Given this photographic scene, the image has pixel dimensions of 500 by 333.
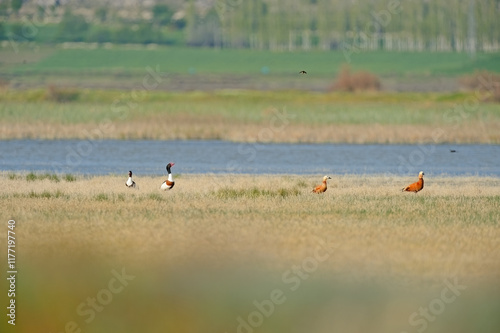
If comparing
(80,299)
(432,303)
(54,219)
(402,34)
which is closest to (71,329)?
(80,299)

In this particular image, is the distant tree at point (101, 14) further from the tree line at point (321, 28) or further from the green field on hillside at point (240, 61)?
the green field on hillside at point (240, 61)

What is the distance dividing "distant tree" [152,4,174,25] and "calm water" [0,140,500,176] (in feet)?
444

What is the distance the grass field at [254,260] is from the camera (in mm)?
12367

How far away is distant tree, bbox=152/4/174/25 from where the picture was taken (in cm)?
17538

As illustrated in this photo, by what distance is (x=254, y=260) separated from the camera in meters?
14.7

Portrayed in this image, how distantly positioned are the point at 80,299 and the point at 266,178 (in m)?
14.5

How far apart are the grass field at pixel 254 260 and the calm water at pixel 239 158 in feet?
31.0

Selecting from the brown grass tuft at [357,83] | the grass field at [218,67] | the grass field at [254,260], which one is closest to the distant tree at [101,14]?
the grass field at [218,67]

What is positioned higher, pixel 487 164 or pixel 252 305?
pixel 487 164

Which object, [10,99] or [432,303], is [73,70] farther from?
[432,303]

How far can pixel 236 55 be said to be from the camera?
132m

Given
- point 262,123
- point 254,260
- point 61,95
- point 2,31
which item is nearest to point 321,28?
point 2,31

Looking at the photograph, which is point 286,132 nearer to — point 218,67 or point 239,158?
point 239,158

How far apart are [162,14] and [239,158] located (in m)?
149
